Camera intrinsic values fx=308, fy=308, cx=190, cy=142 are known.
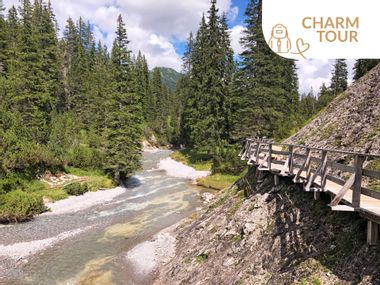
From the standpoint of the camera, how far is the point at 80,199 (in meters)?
28.7

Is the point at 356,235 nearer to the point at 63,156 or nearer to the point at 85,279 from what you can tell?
the point at 85,279

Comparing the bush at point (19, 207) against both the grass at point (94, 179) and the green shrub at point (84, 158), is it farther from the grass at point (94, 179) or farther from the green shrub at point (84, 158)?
Result: the green shrub at point (84, 158)

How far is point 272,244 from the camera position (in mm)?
12125

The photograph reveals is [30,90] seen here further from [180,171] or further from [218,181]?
[218,181]

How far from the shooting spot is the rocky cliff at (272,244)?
8.77 meters

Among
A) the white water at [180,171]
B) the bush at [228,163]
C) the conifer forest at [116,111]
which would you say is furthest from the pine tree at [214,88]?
the bush at [228,163]

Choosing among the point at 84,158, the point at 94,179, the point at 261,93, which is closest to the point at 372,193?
the point at 261,93

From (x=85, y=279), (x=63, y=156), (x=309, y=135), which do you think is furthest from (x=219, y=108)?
(x=85, y=279)

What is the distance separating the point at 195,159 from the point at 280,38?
1747 inches

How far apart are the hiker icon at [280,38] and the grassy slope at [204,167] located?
27965 millimetres

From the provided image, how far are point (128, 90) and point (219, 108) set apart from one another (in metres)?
14.2

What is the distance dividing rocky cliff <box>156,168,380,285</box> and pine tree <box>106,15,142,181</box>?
17.1 m

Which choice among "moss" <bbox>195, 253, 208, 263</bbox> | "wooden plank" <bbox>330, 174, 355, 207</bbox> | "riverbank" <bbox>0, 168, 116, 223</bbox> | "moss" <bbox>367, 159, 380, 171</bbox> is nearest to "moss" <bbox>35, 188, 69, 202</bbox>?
"riverbank" <bbox>0, 168, 116, 223</bbox>

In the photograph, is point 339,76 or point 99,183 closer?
point 99,183
